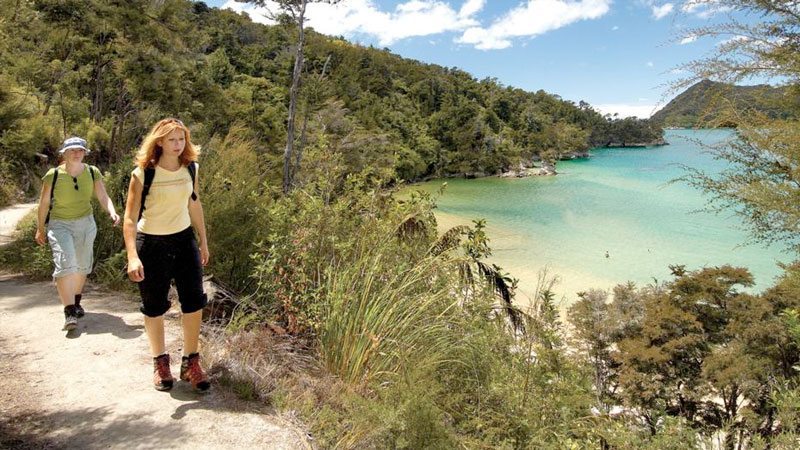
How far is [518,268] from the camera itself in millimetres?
21578

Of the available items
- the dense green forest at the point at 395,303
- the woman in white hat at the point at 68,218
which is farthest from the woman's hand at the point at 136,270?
the woman in white hat at the point at 68,218

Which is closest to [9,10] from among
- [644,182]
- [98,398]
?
[98,398]

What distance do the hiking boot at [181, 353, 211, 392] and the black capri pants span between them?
0.30 meters

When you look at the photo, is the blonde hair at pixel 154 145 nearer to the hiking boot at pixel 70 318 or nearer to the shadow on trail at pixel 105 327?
the shadow on trail at pixel 105 327

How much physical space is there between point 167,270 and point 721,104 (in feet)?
19.7

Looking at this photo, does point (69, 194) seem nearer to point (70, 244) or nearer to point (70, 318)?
point (70, 244)

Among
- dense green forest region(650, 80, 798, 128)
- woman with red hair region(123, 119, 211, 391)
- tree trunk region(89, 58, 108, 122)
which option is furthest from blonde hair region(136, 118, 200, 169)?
tree trunk region(89, 58, 108, 122)

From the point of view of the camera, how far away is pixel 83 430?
2395mm

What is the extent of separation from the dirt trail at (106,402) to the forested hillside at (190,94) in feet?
9.48

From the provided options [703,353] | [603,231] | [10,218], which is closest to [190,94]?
[10,218]

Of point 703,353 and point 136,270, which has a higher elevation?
point 136,270

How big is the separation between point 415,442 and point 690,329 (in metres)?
11.1

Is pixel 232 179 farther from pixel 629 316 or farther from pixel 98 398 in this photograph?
pixel 629 316

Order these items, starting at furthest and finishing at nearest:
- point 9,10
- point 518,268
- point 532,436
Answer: point 518,268
point 9,10
point 532,436
